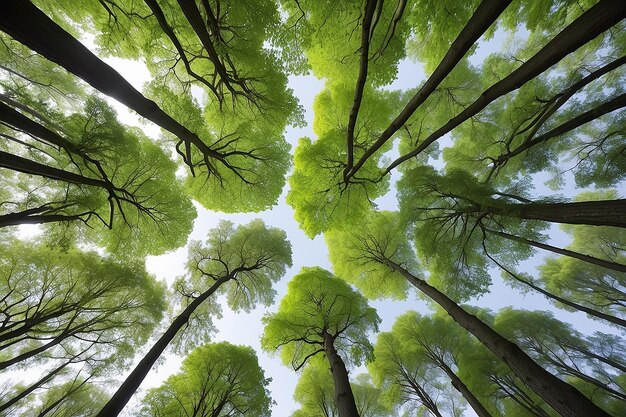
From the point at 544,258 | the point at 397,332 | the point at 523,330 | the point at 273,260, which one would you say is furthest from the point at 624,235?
the point at 273,260

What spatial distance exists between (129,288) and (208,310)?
109 inches

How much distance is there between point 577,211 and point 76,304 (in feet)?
36.7

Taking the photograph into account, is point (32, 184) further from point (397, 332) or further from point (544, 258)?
point (544, 258)

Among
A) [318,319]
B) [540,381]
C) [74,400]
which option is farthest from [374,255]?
[74,400]

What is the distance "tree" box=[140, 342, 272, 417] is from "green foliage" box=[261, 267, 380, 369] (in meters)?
1.25

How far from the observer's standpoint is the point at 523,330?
10.4m

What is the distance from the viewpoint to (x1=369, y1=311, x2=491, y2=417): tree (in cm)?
1012

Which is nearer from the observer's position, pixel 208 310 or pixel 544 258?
pixel 208 310

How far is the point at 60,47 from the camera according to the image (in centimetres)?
228

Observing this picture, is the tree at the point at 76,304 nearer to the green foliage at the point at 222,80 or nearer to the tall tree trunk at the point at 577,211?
the green foliage at the point at 222,80

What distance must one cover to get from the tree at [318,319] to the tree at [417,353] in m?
3.61

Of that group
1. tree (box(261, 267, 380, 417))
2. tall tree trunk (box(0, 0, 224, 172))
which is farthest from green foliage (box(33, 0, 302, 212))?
tree (box(261, 267, 380, 417))

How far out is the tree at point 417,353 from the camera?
1012 cm

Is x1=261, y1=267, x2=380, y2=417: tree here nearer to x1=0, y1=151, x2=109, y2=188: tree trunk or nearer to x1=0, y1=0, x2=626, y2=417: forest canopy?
x1=0, y1=0, x2=626, y2=417: forest canopy
